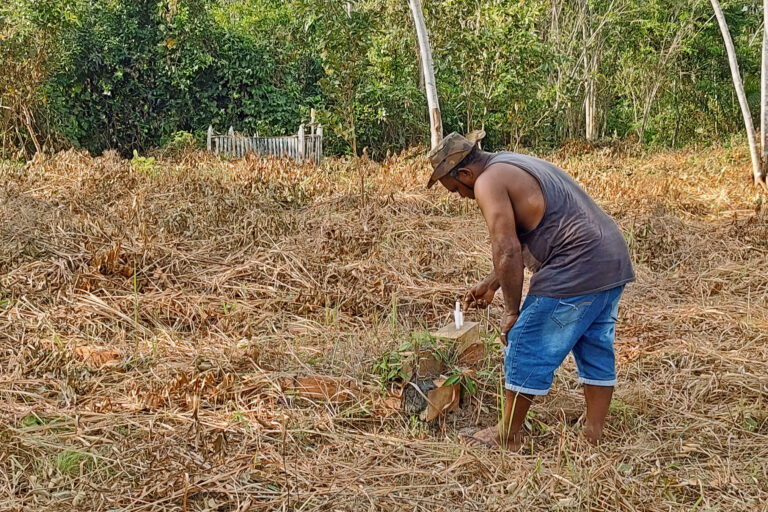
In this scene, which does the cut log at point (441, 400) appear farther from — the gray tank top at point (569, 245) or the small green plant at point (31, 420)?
the small green plant at point (31, 420)

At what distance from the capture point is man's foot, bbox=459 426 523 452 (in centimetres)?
325

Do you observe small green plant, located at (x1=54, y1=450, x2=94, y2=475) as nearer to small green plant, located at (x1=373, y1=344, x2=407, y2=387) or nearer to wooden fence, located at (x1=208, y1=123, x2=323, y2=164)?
small green plant, located at (x1=373, y1=344, x2=407, y2=387)

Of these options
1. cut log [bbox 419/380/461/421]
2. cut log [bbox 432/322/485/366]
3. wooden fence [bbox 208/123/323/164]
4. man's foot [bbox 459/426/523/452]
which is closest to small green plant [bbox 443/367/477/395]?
cut log [bbox 419/380/461/421]

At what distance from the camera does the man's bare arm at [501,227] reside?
291 centimetres

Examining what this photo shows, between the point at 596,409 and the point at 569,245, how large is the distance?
81 cm

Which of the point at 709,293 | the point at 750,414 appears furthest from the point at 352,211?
the point at 750,414

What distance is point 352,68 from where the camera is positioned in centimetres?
855

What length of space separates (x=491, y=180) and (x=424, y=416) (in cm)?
126

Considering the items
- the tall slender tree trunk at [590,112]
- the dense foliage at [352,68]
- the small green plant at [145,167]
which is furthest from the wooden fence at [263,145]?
the tall slender tree trunk at [590,112]

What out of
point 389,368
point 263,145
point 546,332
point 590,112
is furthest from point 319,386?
point 590,112

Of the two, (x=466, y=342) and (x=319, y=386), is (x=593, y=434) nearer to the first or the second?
(x=466, y=342)

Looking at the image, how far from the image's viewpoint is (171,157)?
36.2 feet

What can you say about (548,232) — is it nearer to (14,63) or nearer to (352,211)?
(352,211)

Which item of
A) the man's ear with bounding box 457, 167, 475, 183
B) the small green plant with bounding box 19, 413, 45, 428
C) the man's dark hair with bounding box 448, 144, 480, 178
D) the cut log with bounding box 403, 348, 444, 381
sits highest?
the man's dark hair with bounding box 448, 144, 480, 178
